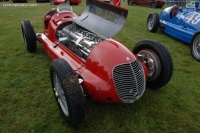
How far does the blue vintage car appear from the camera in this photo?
506 centimetres

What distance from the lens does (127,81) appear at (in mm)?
2549

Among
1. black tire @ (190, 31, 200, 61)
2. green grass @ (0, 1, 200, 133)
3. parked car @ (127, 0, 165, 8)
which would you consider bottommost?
green grass @ (0, 1, 200, 133)

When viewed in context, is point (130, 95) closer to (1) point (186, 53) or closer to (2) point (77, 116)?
(2) point (77, 116)

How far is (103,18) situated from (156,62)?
1.18 m

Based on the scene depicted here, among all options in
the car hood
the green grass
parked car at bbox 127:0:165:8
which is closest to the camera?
the green grass

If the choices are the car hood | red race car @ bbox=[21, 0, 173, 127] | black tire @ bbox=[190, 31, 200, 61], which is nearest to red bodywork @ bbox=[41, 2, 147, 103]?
red race car @ bbox=[21, 0, 173, 127]

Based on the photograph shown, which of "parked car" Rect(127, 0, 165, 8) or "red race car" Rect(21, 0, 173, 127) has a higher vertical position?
"parked car" Rect(127, 0, 165, 8)

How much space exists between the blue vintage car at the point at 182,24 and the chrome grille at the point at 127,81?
304cm

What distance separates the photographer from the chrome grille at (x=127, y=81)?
8.31ft

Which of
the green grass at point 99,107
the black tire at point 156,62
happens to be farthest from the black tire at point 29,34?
the black tire at point 156,62

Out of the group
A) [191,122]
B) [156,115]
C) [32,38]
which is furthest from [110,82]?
[32,38]

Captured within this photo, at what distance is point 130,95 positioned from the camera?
8.53 ft

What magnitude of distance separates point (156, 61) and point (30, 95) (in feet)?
7.31

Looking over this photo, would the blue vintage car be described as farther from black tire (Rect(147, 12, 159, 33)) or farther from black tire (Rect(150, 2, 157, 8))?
black tire (Rect(150, 2, 157, 8))
